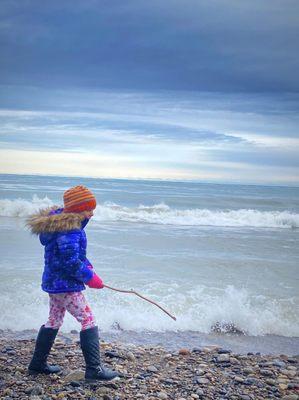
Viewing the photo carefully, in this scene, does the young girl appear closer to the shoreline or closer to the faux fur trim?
the faux fur trim

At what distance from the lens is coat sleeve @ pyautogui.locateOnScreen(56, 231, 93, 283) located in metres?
3.88

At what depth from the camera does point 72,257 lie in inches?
153

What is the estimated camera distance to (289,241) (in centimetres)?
1595


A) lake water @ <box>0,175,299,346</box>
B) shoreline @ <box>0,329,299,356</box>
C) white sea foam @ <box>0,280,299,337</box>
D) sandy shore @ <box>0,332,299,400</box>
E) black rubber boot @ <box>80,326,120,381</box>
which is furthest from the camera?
lake water @ <box>0,175,299,346</box>

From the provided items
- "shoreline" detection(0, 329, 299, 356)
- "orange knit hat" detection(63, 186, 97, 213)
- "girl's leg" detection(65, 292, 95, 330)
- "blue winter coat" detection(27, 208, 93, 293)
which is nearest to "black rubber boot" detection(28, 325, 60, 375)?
"girl's leg" detection(65, 292, 95, 330)

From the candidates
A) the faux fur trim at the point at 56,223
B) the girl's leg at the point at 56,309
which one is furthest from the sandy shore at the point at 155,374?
the faux fur trim at the point at 56,223

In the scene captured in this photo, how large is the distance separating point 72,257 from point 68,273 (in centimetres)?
18

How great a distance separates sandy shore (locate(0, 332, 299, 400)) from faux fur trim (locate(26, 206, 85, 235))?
1.31 m

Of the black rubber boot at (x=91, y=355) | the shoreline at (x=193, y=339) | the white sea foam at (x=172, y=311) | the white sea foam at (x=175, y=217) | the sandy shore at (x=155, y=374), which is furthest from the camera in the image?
the white sea foam at (x=175, y=217)

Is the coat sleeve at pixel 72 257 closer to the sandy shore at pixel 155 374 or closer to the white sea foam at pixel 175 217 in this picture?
the sandy shore at pixel 155 374

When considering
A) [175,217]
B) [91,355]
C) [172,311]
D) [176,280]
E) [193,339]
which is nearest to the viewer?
[91,355]

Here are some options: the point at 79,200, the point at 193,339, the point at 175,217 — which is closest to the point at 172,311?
the point at 193,339

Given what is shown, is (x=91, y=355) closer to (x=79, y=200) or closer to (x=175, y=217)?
(x=79, y=200)

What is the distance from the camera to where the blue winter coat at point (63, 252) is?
3.90 meters
